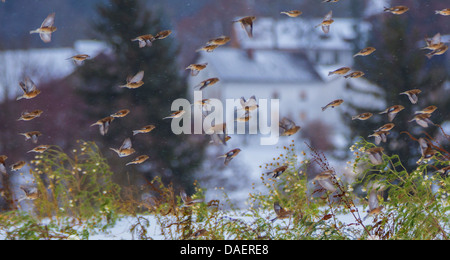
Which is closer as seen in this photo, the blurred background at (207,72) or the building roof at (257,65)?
the blurred background at (207,72)

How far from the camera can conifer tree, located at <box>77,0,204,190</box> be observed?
5445mm

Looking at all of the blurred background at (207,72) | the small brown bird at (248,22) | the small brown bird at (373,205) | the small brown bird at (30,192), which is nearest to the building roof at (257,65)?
the blurred background at (207,72)

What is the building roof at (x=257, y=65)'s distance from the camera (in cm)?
641

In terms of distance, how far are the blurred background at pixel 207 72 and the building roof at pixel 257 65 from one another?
0.01 m

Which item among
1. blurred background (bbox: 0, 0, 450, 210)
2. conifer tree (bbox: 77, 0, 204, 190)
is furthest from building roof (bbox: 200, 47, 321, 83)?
conifer tree (bbox: 77, 0, 204, 190)

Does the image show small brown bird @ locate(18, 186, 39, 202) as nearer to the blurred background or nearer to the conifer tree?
the blurred background

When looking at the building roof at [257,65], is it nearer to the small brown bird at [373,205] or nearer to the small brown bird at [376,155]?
the small brown bird at [376,155]

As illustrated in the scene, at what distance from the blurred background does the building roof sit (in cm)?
1

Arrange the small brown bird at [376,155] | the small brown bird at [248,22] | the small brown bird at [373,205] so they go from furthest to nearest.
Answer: the small brown bird at [248,22]
the small brown bird at [376,155]
the small brown bird at [373,205]

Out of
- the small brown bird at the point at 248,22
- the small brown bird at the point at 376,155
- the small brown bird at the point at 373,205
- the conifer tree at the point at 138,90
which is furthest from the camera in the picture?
the conifer tree at the point at 138,90

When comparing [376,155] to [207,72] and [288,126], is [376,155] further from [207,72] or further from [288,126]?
[207,72]

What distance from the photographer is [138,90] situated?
5551 mm

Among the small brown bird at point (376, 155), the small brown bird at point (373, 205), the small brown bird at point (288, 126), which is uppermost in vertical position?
the small brown bird at point (288, 126)
